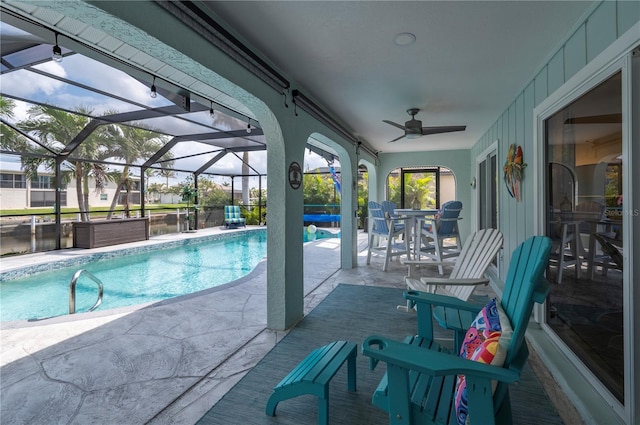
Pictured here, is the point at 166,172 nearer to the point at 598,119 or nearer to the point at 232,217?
the point at 232,217

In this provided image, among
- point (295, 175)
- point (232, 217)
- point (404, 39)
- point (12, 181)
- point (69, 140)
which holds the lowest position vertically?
point (232, 217)

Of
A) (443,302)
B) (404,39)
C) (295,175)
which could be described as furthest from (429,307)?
(404,39)

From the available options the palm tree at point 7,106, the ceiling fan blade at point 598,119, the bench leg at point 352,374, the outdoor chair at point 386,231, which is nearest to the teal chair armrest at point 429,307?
the bench leg at point 352,374

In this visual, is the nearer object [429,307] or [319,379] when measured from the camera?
[319,379]

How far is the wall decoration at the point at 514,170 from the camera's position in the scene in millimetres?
3154

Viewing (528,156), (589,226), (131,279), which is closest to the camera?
(589,226)

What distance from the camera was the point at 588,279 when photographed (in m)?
2.04

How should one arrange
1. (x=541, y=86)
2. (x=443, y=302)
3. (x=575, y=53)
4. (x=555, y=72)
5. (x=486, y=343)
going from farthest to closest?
1. (x=541, y=86)
2. (x=555, y=72)
3. (x=575, y=53)
4. (x=443, y=302)
5. (x=486, y=343)

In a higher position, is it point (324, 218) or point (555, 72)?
point (555, 72)

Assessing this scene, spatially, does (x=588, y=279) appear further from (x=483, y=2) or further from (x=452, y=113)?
(x=452, y=113)

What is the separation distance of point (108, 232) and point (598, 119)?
30.8 ft

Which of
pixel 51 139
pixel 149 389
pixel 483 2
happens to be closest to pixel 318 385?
pixel 149 389

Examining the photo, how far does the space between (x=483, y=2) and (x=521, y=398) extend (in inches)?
98.1

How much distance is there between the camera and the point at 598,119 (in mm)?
1860
